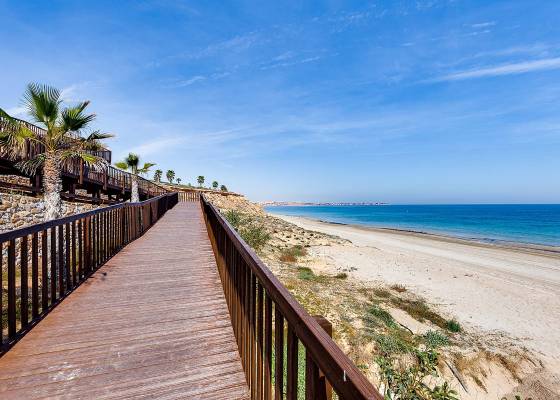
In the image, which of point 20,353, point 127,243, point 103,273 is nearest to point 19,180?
point 127,243

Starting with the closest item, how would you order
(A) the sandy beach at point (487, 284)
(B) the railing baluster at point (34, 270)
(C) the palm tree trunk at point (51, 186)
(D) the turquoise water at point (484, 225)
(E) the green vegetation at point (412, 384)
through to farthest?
(B) the railing baluster at point (34, 270) < (E) the green vegetation at point (412, 384) < (C) the palm tree trunk at point (51, 186) < (A) the sandy beach at point (487, 284) < (D) the turquoise water at point (484, 225)

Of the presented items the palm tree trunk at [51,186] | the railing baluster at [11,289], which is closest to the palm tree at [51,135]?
the palm tree trunk at [51,186]

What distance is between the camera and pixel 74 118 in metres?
8.32

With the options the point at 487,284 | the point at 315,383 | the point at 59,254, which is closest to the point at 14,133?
the point at 59,254

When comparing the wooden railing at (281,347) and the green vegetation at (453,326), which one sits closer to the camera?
the wooden railing at (281,347)

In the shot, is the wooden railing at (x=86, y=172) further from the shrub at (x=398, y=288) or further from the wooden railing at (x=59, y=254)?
the shrub at (x=398, y=288)

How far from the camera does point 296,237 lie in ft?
73.8

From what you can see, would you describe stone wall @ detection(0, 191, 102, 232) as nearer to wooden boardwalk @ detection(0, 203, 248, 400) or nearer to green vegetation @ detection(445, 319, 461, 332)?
wooden boardwalk @ detection(0, 203, 248, 400)

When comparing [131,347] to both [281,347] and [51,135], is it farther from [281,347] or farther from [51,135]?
[51,135]

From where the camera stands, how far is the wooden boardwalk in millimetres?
2355

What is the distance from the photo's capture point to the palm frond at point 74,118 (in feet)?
26.9

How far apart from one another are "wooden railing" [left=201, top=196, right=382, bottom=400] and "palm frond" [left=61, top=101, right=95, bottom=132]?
7936 millimetres

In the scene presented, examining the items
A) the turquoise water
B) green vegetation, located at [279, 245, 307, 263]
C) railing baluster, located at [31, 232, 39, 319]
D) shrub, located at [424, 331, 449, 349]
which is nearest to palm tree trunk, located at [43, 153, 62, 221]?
railing baluster, located at [31, 232, 39, 319]

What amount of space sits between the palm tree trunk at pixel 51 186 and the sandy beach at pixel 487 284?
1229 cm
